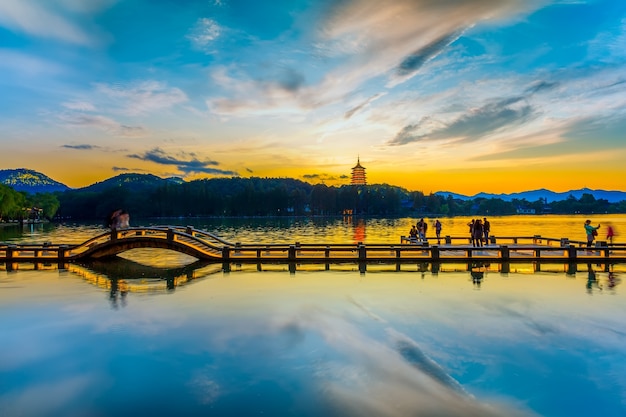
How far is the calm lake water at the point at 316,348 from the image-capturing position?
748cm

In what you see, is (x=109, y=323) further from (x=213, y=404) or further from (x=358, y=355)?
(x=358, y=355)

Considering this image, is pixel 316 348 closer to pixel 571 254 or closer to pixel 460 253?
pixel 460 253

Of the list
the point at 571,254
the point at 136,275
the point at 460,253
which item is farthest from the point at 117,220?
the point at 571,254

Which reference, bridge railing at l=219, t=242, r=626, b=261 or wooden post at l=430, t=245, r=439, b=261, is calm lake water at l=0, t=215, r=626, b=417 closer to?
bridge railing at l=219, t=242, r=626, b=261

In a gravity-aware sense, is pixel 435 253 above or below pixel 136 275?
above

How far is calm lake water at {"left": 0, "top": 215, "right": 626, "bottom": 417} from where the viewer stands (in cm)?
748

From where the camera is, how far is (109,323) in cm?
1217

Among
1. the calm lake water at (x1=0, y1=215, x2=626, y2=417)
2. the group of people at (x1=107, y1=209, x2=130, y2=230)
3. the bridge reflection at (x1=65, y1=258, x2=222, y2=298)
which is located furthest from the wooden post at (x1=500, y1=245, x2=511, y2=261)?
the group of people at (x1=107, y1=209, x2=130, y2=230)

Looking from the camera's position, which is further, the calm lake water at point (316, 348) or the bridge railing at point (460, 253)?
the bridge railing at point (460, 253)

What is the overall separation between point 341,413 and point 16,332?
9.23 metres

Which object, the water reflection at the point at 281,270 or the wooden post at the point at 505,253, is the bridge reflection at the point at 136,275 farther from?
the wooden post at the point at 505,253

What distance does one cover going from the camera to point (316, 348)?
1000 centimetres

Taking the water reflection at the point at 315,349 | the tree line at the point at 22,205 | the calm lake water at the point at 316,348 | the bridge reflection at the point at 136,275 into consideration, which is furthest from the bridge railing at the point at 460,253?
the tree line at the point at 22,205

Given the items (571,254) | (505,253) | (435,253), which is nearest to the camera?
(571,254)
